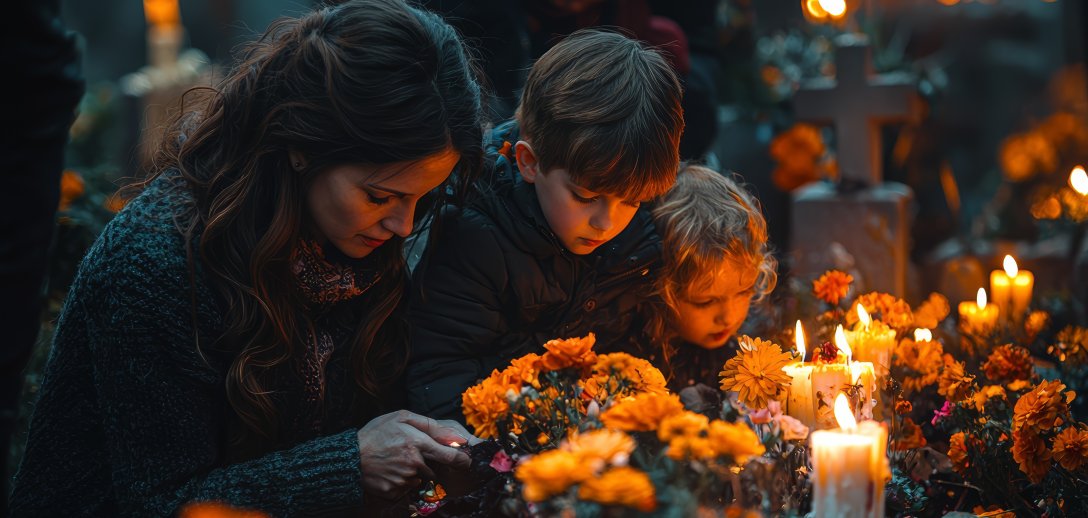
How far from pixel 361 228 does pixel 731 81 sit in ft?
11.6

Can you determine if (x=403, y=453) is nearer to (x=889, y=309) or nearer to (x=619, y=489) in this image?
(x=619, y=489)

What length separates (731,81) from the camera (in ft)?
17.4

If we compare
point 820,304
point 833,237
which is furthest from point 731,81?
point 820,304

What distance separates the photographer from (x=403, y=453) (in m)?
2.06

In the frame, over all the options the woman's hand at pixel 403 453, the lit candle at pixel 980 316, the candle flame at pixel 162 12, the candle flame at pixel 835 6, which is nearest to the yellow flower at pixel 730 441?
the woman's hand at pixel 403 453

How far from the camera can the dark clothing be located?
54.7 inches

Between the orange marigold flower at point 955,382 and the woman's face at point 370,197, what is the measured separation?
44.1 inches

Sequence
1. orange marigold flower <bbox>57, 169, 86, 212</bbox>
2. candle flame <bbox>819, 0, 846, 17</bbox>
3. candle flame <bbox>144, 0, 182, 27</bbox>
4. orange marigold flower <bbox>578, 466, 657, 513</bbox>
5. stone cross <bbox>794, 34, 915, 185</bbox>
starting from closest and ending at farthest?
orange marigold flower <bbox>578, 466, 657, 513</bbox>
orange marigold flower <bbox>57, 169, 86, 212</bbox>
stone cross <bbox>794, 34, 915, 185</bbox>
candle flame <bbox>819, 0, 846, 17</bbox>
candle flame <bbox>144, 0, 182, 27</bbox>

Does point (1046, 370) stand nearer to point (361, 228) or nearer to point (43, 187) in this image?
point (361, 228)

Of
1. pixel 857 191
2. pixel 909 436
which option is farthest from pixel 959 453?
pixel 857 191

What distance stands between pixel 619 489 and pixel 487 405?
560 mm

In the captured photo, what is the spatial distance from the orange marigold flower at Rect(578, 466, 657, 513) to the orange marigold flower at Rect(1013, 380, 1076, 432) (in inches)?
42.6

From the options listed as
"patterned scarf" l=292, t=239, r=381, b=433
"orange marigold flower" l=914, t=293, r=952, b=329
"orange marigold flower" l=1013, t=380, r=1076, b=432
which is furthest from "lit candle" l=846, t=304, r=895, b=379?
"patterned scarf" l=292, t=239, r=381, b=433

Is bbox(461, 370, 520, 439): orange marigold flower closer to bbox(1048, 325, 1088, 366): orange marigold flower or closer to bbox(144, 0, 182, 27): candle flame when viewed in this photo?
bbox(1048, 325, 1088, 366): orange marigold flower
